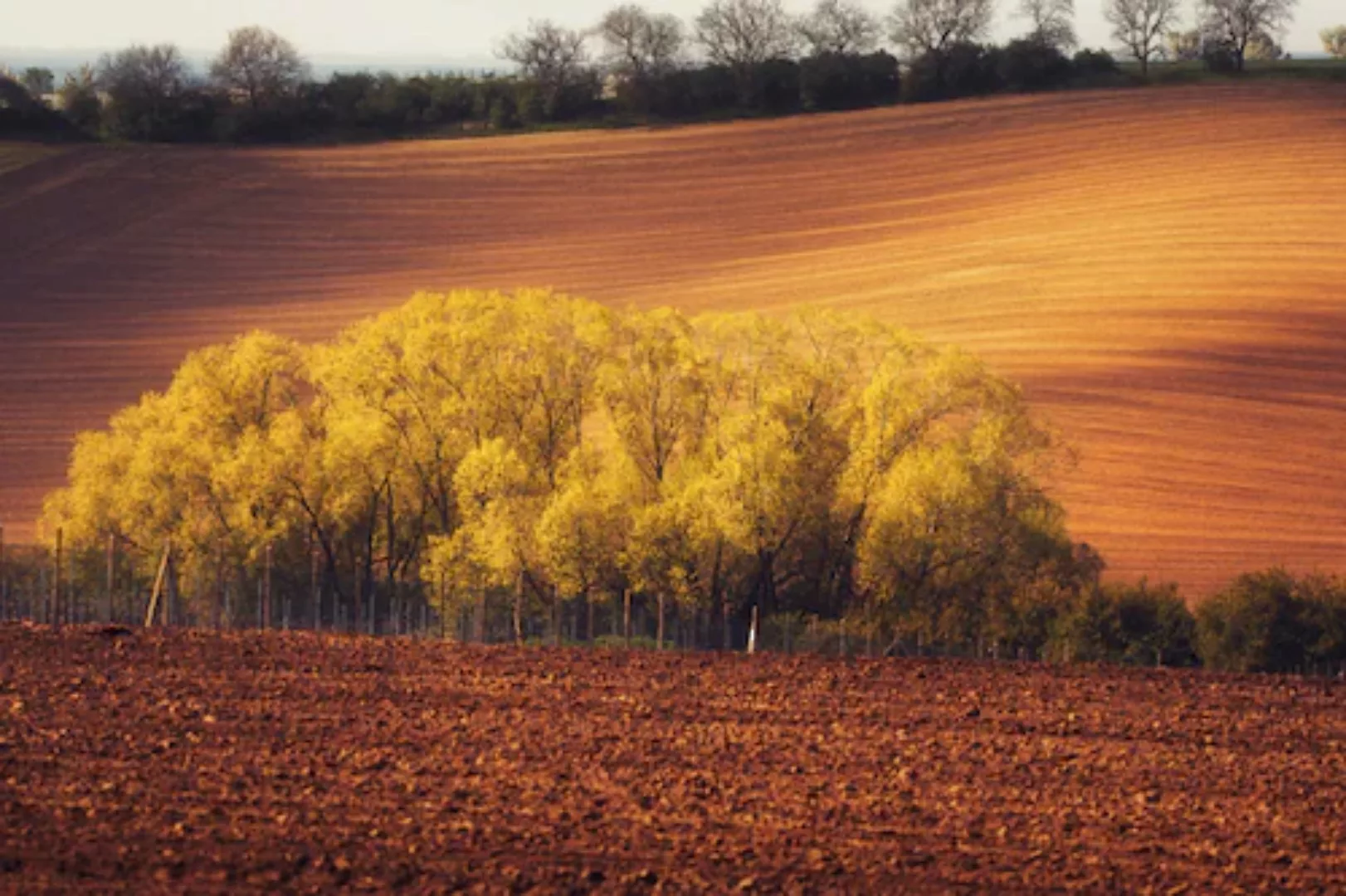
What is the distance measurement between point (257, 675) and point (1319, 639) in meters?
21.2

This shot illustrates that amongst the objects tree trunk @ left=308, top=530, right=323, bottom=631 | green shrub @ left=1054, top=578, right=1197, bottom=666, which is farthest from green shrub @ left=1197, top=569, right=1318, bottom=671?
tree trunk @ left=308, top=530, right=323, bottom=631

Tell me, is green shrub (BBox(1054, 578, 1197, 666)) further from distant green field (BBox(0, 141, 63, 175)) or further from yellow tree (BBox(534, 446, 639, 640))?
distant green field (BBox(0, 141, 63, 175))

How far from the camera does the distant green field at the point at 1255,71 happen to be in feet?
319

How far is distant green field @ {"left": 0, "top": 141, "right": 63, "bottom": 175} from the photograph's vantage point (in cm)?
9375

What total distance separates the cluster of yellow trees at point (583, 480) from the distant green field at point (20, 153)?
148 feet

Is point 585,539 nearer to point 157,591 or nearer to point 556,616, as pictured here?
point 556,616

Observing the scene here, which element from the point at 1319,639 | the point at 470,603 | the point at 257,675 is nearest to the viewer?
the point at 257,675

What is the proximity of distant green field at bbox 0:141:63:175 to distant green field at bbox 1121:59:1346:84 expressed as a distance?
53229 millimetres

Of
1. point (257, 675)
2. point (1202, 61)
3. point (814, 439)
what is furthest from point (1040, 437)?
point (1202, 61)

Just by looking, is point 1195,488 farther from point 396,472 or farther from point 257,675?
point 257,675

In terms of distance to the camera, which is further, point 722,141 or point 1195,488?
point 722,141

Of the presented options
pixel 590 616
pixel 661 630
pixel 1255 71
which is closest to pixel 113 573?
pixel 590 616

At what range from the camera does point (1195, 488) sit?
55938 mm

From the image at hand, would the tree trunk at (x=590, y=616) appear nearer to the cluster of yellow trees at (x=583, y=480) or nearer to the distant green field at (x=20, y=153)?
the cluster of yellow trees at (x=583, y=480)
